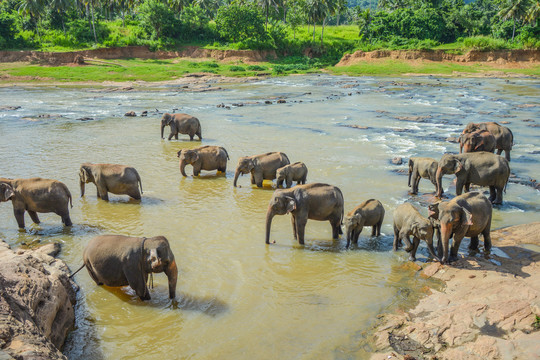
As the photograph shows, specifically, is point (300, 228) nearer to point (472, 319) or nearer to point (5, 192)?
point (472, 319)

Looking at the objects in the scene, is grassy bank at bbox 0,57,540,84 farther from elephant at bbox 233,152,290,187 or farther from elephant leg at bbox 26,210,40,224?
elephant leg at bbox 26,210,40,224

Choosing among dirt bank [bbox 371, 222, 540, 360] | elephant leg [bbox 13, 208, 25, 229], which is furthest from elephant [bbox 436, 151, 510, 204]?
elephant leg [bbox 13, 208, 25, 229]

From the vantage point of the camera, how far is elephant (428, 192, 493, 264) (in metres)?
8.28

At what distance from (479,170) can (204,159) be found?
765 cm

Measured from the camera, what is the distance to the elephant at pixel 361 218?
30.2 ft

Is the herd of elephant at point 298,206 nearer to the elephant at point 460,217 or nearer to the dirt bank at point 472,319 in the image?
the elephant at point 460,217

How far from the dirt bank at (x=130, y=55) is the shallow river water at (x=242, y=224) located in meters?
30.0

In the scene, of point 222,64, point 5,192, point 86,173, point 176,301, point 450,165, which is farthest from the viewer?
point 222,64

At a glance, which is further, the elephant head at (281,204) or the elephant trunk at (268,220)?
the elephant trunk at (268,220)

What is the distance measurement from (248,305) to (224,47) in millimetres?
62632

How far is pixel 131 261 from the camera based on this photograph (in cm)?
698

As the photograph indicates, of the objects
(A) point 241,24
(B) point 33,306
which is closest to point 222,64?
(A) point 241,24

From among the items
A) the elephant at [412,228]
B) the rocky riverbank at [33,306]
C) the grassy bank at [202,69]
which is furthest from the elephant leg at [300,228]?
the grassy bank at [202,69]

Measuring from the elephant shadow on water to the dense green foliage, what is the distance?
Result: 2318 inches
